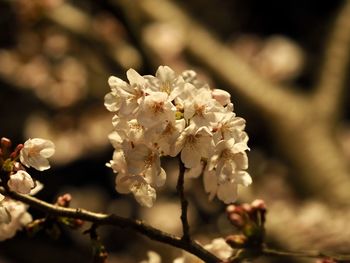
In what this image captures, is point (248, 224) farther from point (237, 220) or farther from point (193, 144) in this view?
point (193, 144)

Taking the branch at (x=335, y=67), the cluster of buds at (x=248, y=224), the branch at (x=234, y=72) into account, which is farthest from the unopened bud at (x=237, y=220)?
the branch at (x=335, y=67)

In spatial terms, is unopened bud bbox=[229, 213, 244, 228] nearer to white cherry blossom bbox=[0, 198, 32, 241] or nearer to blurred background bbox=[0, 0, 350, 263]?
white cherry blossom bbox=[0, 198, 32, 241]

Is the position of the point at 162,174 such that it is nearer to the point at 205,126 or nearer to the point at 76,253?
the point at 205,126

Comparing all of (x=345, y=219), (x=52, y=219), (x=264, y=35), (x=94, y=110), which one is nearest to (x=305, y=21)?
(x=264, y=35)

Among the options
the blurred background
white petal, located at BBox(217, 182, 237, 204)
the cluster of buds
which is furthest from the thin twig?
the blurred background

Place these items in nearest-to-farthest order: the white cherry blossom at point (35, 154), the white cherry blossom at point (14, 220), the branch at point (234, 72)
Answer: the white cherry blossom at point (35, 154)
the white cherry blossom at point (14, 220)
the branch at point (234, 72)

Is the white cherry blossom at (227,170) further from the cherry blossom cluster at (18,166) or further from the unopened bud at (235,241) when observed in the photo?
the cherry blossom cluster at (18,166)

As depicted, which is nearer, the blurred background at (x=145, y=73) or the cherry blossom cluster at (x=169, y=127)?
the cherry blossom cluster at (x=169, y=127)
